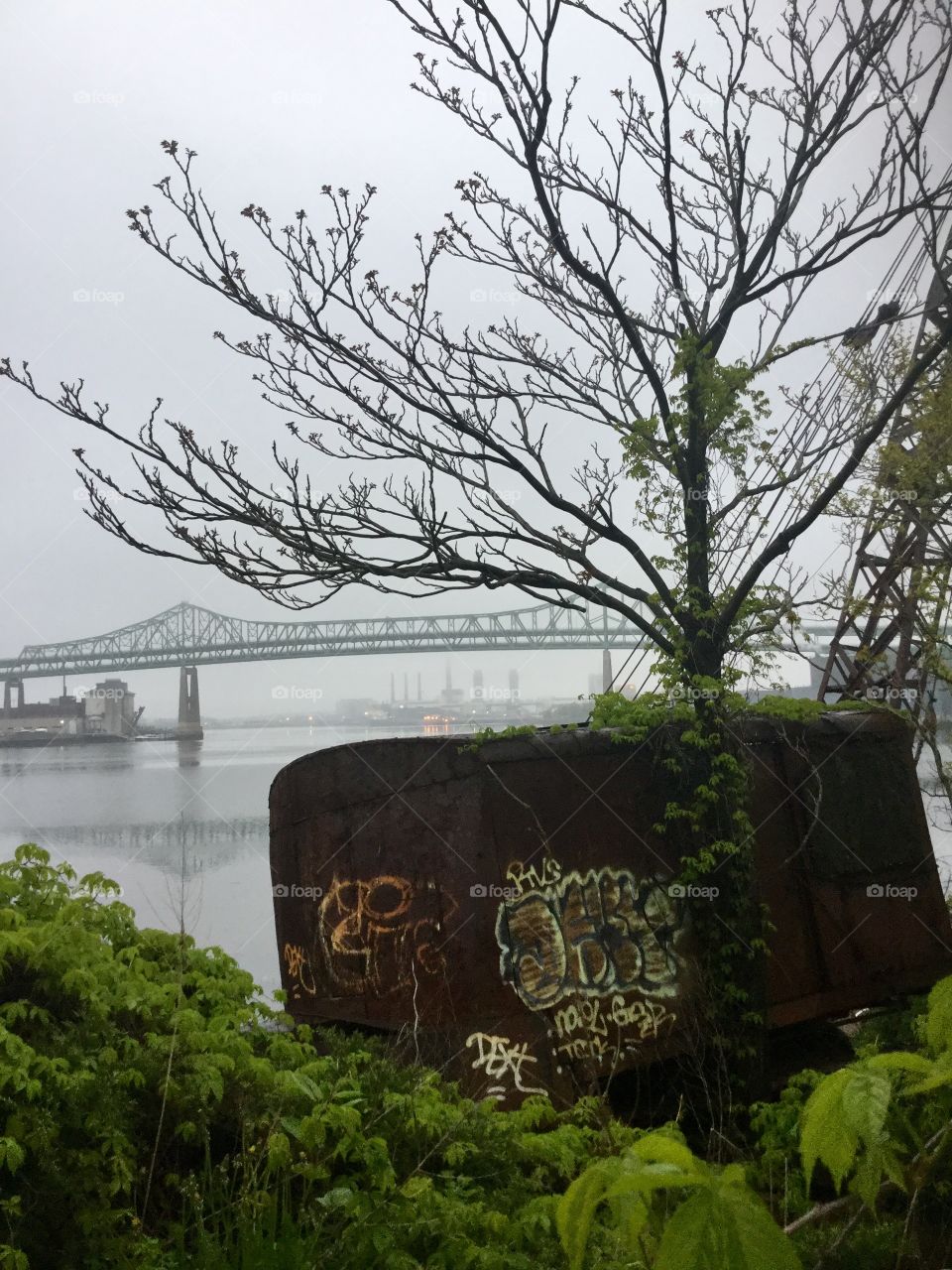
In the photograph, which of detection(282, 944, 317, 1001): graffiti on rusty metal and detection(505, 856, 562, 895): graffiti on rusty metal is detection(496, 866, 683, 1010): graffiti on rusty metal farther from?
detection(282, 944, 317, 1001): graffiti on rusty metal

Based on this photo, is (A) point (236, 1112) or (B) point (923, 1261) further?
(B) point (923, 1261)

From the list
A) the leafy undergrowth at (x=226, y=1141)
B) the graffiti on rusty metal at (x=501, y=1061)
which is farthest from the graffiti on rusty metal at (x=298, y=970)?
the leafy undergrowth at (x=226, y=1141)

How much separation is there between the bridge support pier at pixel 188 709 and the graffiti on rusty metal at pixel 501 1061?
513 centimetres

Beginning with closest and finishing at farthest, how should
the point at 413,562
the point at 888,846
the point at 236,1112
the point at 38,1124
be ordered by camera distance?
the point at 38,1124 < the point at 236,1112 < the point at 413,562 < the point at 888,846

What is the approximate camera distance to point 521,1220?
347cm

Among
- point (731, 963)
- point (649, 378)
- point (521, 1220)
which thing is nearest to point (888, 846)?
point (731, 963)

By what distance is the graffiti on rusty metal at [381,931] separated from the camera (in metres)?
6.57

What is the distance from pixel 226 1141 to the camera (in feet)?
11.9

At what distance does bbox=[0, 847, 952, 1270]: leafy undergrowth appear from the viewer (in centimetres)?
290

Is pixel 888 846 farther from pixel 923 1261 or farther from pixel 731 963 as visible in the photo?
pixel 923 1261

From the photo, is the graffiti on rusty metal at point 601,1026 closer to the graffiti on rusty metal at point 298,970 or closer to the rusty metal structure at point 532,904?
the rusty metal structure at point 532,904

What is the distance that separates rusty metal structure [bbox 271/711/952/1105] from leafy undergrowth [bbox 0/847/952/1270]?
164 cm

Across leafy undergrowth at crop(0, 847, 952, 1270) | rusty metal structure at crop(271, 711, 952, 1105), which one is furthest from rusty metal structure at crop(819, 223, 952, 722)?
leafy undergrowth at crop(0, 847, 952, 1270)

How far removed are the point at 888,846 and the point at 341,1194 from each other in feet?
20.9
